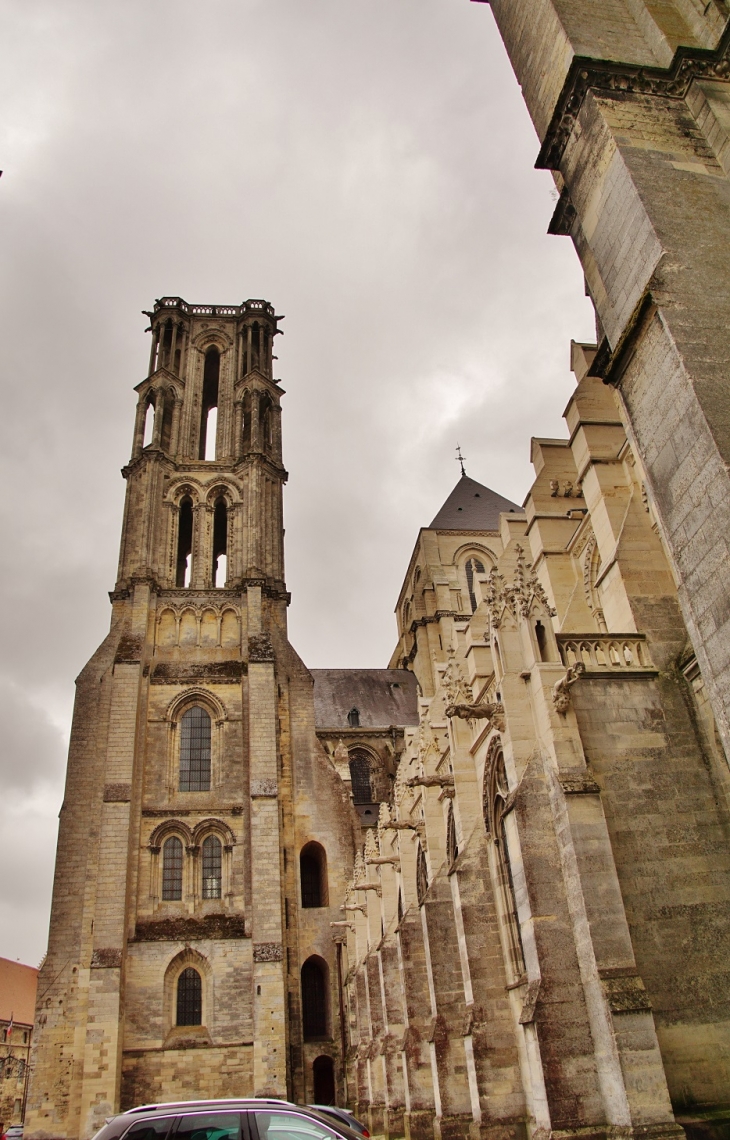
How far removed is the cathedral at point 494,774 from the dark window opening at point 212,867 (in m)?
0.06

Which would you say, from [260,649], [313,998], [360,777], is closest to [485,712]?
[260,649]

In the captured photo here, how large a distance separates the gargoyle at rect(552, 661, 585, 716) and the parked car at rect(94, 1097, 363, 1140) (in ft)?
20.9

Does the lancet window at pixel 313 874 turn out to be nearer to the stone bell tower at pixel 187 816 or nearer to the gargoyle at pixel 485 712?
the stone bell tower at pixel 187 816

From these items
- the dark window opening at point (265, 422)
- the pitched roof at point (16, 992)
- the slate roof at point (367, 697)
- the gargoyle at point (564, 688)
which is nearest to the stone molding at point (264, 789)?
the slate roof at point (367, 697)

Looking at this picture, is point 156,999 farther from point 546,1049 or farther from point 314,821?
point 546,1049

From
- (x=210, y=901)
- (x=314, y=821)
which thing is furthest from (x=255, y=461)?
(x=210, y=901)

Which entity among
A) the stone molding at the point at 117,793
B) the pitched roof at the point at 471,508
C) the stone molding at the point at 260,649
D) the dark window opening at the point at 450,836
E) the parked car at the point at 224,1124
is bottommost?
the parked car at the point at 224,1124

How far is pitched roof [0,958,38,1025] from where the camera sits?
1991 inches

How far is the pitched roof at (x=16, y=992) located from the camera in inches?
1991

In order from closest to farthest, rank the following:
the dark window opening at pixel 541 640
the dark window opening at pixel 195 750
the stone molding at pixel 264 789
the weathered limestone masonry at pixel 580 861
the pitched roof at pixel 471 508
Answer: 1. the weathered limestone masonry at pixel 580 861
2. the dark window opening at pixel 541 640
3. the stone molding at pixel 264 789
4. the dark window opening at pixel 195 750
5. the pitched roof at pixel 471 508

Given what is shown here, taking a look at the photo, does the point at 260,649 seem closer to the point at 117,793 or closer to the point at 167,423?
the point at 117,793

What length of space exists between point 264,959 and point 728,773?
1720 centimetres

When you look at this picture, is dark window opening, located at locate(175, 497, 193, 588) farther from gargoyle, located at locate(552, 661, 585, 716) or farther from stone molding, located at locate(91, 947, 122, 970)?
gargoyle, located at locate(552, 661, 585, 716)

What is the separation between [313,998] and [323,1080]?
2.21m
